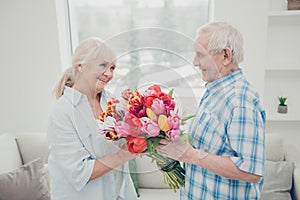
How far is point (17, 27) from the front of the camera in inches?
94.7

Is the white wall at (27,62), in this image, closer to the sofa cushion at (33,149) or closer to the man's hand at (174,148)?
the sofa cushion at (33,149)

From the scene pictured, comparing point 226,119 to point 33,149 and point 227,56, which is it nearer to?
point 227,56

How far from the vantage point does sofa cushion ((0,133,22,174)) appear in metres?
2.05

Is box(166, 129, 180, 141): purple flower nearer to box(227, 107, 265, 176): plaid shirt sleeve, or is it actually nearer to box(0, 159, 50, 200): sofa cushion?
box(227, 107, 265, 176): plaid shirt sleeve

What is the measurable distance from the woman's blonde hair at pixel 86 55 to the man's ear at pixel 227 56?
40 centimetres

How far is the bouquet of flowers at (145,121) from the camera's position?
2.49ft

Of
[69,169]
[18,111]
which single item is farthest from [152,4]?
[69,169]

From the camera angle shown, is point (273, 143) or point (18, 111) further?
point (18, 111)

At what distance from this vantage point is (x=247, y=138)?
997 mm

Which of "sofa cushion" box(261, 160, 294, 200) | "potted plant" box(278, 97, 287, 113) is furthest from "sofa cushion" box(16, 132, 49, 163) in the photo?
"potted plant" box(278, 97, 287, 113)

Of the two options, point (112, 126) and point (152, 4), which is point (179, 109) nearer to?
point (112, 126)

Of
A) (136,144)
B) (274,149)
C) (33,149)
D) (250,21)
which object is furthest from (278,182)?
(33,149)

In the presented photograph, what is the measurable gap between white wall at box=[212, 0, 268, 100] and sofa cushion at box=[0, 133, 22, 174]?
176cm

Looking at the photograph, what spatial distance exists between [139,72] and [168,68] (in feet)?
0.27
